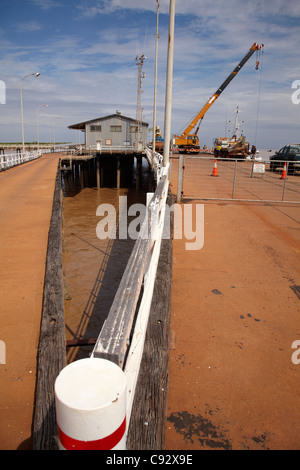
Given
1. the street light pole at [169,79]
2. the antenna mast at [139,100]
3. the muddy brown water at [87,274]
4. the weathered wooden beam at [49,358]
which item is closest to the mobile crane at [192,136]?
the antenna mast at [139,100]

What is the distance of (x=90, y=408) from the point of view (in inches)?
50.0

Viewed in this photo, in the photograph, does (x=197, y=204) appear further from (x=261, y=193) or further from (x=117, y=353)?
(x=117, y=353)

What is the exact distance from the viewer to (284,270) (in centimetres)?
643

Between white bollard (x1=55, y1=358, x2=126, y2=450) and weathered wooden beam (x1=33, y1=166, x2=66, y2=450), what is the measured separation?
81cm

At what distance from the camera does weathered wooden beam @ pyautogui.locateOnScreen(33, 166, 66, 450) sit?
210 cm

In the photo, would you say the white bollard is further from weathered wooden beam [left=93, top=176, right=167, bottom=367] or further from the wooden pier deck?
the wooden pier deck

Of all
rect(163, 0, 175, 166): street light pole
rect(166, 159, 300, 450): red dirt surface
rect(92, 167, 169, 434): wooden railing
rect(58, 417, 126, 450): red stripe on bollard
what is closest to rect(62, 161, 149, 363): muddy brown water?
rect(166, 159, 300, 450): red dirt surface

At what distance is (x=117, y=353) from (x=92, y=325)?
655cm

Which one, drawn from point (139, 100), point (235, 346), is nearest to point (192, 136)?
point (139, 100)

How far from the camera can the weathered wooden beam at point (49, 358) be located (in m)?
2.10

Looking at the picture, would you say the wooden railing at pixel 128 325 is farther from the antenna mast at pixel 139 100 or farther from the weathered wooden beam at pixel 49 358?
the antenna mast at pixel 139 100

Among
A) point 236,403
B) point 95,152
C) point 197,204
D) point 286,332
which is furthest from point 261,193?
point 95,152

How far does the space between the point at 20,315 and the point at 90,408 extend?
2.92 meters

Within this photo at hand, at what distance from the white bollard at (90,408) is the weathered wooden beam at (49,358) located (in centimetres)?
81
